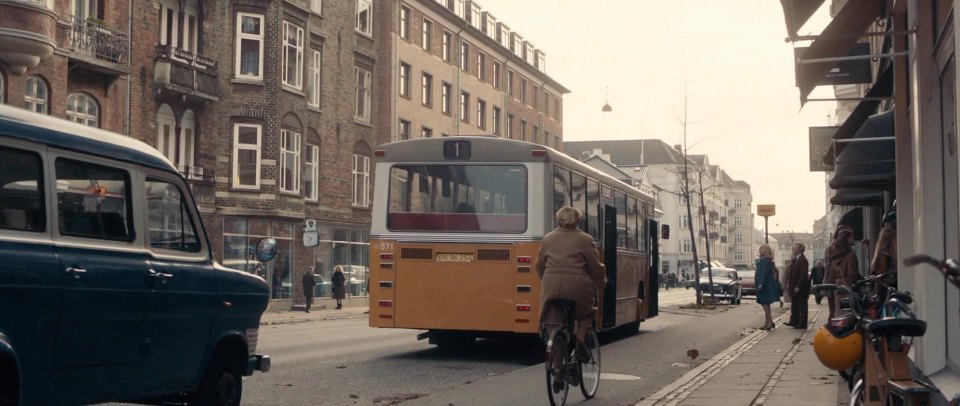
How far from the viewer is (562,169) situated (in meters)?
15.4

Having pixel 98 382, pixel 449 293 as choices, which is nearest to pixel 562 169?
pixel 449 293

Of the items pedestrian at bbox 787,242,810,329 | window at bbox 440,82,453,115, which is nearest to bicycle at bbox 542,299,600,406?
pedestrian at bbox 787,242,810,329

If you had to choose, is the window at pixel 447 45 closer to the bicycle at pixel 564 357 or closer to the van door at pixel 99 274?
the bicycle at pixel 564 357

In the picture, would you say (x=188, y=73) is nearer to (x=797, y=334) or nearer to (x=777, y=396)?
(x=797, y=334)

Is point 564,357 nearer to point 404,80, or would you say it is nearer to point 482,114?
point 404,80

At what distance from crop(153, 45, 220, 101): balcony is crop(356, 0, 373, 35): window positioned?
36.5 ft

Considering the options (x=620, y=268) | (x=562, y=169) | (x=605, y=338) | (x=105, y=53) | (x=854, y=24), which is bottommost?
(x=605, y=338)

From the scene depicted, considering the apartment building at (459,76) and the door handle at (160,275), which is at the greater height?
the apartment building at (459,76)

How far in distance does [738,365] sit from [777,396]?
3422mm

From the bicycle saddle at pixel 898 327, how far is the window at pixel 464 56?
51.7m

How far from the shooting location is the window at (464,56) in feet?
188

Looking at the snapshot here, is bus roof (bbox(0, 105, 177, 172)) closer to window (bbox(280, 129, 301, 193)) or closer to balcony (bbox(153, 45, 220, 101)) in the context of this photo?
balcony (bbox(153, 45, 220, 101))

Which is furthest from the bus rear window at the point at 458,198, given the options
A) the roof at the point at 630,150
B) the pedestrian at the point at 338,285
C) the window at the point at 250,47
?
the roof at the point at 630,150

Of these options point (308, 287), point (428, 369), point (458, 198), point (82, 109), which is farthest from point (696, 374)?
point (308, 287)
